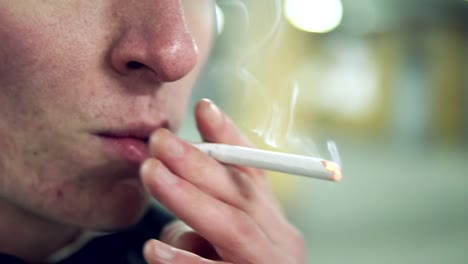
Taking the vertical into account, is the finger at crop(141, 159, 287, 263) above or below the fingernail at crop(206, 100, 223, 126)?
below

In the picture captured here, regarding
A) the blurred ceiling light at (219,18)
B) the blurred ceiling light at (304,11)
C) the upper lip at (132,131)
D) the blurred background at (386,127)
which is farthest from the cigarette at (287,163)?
the blurred background at (386,127)

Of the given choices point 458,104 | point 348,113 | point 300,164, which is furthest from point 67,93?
point 458,104

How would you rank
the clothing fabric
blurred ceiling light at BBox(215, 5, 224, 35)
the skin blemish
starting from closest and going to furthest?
the skin blemish, the clothing fabric, blurred ceiling light at BBox(215, 5, 224, 35)

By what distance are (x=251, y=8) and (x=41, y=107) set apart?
374mm

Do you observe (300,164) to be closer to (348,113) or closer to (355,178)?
(348,113)

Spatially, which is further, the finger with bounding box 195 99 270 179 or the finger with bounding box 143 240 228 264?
the finger with bounding box 195 99 270 179

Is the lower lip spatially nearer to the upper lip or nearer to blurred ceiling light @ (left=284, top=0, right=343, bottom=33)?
the upper lip

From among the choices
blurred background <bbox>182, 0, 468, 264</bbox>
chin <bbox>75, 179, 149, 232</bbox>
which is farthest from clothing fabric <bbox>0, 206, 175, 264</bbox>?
blurred background <bbox>182, 0, 468, 264</bbox>

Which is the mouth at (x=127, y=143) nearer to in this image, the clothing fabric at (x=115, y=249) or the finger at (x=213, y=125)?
the finger at (x=213, y=125)

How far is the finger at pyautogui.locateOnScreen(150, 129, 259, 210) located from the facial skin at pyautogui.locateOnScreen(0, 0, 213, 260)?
0.18 feet

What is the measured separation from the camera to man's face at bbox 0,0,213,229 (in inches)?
21.2

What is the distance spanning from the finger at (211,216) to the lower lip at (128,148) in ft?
0.23

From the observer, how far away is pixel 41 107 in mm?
547

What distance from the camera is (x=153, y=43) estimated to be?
537 millimetres
